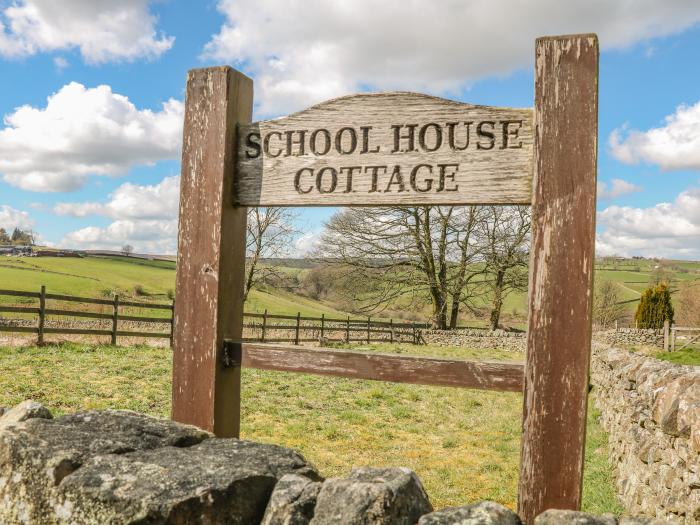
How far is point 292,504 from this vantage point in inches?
84.4

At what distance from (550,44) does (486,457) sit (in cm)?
615

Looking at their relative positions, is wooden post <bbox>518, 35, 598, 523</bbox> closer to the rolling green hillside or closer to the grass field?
the grass field

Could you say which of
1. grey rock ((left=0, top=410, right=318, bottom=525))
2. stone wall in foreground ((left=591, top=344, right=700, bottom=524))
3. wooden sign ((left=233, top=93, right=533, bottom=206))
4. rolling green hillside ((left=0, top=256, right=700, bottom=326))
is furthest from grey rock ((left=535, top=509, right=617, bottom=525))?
A: rolling green hillside ((left=0, top=256, right=700, bottom=326))

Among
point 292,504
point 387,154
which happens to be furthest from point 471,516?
point 387,154

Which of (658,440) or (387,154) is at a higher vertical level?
(387,154)

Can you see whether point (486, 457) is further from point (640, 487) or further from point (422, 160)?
point (422, 160)

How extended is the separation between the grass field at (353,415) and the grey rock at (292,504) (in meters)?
3.91

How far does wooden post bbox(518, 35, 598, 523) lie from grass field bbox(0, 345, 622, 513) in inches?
133

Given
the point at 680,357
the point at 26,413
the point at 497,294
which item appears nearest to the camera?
the point at 26,413

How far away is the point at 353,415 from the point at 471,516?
7659 mm

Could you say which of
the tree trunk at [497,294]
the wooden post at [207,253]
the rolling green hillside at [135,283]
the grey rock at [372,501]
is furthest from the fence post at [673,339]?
the grey rock at [372,501]

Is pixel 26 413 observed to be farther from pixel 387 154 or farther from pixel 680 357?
pixel 680 357

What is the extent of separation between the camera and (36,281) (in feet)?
139

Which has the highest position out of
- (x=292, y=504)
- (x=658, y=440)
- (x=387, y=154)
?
(x=387, y=154)
